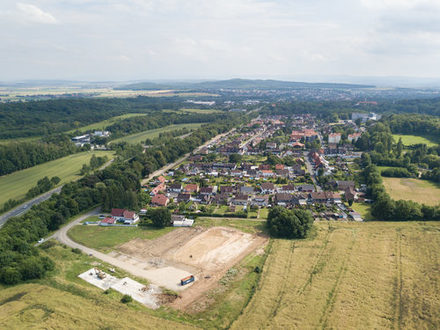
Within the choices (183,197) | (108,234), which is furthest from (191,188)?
(108,234)

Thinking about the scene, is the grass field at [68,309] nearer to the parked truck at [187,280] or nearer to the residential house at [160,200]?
the parked truck at [187,280]

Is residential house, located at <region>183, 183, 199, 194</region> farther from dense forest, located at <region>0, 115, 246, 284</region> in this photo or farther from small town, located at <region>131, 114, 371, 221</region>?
dense forest, located at <region>0, 115, 246, 284</region>

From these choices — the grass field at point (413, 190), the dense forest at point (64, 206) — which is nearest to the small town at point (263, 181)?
the dense forest at point (64, 206)

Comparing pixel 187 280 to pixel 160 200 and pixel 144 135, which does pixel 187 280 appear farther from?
pixel 144 135

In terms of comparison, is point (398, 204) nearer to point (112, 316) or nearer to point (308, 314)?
point (308, 314)

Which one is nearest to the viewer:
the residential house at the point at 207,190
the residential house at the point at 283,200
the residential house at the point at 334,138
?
the residential house at the point at 283,200

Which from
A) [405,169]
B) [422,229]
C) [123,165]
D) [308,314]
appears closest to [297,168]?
[405,169]
